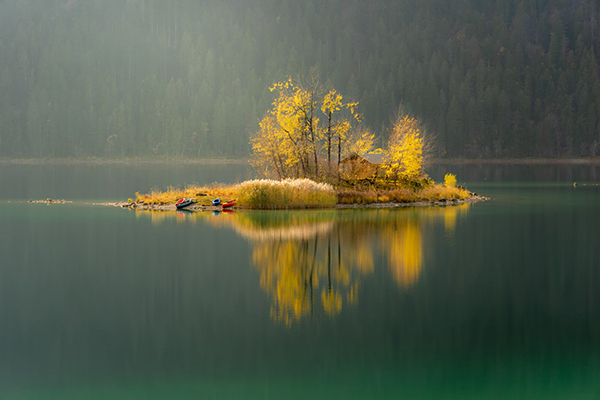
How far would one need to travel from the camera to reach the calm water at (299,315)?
32.1ft

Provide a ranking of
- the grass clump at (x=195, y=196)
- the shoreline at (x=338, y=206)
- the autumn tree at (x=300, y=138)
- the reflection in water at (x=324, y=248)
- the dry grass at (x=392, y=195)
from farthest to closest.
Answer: the autumn tree at (x=300, y=138), the dry grass at (x=392, y=195), the grass clump at (x=195, y=196), the shoreline at (x=338, y=206), the reflection in water at (x=324, y=248)

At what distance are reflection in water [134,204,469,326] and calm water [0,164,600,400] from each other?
9 cm

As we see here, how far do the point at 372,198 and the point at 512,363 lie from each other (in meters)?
30.5

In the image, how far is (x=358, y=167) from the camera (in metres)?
44.8

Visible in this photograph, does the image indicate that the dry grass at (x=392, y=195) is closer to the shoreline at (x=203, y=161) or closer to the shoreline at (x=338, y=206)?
the shoreline at (x=338, y=206)

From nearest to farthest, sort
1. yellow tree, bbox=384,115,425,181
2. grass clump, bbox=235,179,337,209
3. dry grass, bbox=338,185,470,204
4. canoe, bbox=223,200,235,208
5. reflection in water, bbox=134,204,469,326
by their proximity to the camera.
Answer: reflection in water, bbox=134,204,469,326 < grass clump, bbox=235,179,337,209 < canoe, bbox=223,200,235,208 < dry grass, bbox=338,185,470,204 < yellow tree, bbox=384,115,425,181

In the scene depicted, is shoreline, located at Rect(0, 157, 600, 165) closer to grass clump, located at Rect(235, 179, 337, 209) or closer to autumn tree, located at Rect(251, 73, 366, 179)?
autumn tree, located at Rect(251, 73, 366, 179)

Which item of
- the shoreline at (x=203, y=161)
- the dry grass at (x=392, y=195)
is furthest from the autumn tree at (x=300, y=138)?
the shoreline at (x=203, y=161)

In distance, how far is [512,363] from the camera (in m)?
10.6

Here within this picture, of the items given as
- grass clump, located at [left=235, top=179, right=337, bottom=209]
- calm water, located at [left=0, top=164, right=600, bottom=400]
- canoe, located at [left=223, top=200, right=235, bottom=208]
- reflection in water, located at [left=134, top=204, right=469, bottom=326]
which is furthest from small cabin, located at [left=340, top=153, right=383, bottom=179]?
calm water, located at [left=0, top=164, right=600, bottom=400]

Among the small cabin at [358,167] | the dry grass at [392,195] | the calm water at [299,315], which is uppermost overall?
the small cabin at [358,167]

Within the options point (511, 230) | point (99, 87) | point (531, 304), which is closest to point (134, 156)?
point (99, 87)

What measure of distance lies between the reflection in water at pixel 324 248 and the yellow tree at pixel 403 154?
7.39 meters

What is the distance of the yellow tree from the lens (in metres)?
44.1
